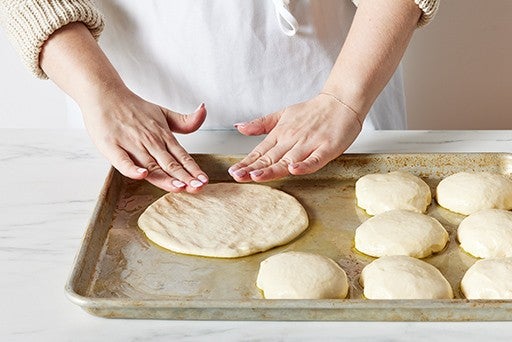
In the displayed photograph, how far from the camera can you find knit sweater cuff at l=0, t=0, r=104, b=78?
1407mm

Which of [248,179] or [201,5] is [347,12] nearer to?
[201,5]

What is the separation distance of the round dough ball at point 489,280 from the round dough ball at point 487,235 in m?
0.06

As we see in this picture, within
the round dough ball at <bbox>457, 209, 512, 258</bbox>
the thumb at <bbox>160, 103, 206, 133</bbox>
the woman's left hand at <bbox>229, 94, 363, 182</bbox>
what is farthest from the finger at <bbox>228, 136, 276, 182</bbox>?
the round dough ball at <bbox>457, 209, 512, 258</bbox>

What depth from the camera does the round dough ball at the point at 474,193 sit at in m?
1.28

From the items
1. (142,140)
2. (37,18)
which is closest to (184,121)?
(142,140)

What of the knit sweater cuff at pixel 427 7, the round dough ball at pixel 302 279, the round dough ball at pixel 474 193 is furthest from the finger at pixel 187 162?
the knit sweater cuff at pixel 427 7

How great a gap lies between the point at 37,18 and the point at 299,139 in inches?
19.0

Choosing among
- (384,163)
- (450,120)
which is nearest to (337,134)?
(384,163)

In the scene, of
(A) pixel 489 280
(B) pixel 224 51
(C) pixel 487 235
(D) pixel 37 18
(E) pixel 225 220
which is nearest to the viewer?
(A) pixel 489 280

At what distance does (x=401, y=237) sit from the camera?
3.91ft

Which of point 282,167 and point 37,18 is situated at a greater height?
point 37,18

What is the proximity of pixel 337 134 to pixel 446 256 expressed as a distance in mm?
296

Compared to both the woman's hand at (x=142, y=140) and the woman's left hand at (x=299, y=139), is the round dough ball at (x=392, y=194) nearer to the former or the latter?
the woman's left hand at (x=299, y=139)

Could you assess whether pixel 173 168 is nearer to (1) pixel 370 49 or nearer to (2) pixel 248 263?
(2) pixel 248 263
